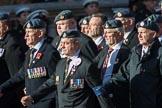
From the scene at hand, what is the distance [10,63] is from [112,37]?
223cm

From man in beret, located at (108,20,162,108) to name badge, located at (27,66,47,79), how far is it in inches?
45.8

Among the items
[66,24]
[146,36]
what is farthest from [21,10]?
[146,36]

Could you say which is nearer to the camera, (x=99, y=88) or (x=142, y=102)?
(x=99, y=88)

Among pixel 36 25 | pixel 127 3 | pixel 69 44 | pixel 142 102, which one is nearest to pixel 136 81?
pixel 142 102

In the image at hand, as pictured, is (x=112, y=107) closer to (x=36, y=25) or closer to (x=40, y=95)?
(x=40, y=95)

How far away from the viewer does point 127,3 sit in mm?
13961

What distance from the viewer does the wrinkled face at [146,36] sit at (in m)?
8.78

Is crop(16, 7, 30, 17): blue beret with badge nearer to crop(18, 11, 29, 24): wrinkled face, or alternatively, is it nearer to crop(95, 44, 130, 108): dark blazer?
crop(18, 11, 29, 24): wrinkled face

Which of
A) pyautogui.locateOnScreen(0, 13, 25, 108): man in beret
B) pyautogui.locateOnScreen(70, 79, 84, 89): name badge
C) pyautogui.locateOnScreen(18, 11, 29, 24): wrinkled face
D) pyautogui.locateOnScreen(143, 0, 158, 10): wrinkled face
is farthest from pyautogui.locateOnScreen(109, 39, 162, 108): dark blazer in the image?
pyautogui.locateOnScreen(18, 11, 29, 24): wrinkled face

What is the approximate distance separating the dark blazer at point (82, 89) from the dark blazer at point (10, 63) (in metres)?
2.28

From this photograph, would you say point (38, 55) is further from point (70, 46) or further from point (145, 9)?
point (145, 9)

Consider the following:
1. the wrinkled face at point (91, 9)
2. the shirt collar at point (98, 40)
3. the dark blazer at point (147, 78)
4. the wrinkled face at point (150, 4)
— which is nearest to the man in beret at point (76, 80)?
the dark blazer at point (147, 78)

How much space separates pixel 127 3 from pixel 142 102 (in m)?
5.54

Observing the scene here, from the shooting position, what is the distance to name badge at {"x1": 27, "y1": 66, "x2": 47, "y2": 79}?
371 inches
